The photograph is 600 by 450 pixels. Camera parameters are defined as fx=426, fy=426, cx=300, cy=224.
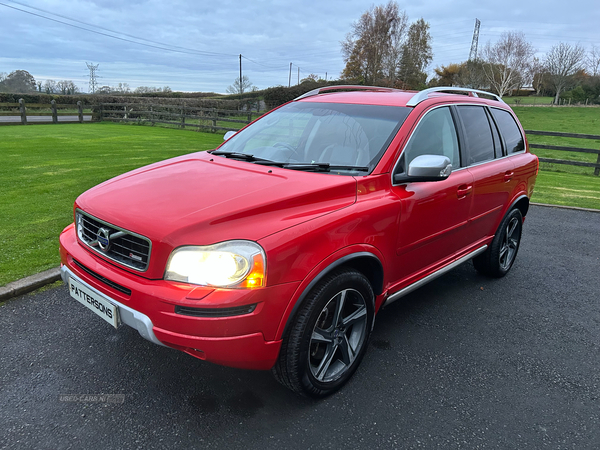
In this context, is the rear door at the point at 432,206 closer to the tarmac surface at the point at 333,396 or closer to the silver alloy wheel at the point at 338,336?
the silver alloy wheel at the point at 338,336

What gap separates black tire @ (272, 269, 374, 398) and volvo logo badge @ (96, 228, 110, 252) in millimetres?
1159

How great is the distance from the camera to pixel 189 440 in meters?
2.28

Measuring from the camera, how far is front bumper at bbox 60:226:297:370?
2092 mm

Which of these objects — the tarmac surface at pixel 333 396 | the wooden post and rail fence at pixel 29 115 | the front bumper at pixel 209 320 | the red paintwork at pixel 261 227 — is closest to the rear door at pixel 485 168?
the red paintwork at pixel 261 227

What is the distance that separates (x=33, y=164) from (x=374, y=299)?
379 inches

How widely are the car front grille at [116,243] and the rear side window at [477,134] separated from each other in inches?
112

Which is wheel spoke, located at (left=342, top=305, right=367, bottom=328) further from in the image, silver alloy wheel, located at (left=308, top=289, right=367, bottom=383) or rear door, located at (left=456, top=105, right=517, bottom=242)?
rear door, located at (left=456, top=105, right=517, bottom=242)

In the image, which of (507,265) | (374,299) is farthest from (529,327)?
(374,299)

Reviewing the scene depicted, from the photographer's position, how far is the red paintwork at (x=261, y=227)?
7.02 ft

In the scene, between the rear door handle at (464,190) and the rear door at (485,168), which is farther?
the rear door at (485,168)

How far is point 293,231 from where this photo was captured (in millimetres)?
2254

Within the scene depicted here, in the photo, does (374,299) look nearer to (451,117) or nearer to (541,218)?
(451,117)

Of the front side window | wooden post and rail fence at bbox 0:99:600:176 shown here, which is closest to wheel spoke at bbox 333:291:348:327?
the front side window

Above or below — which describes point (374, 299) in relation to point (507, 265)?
above
